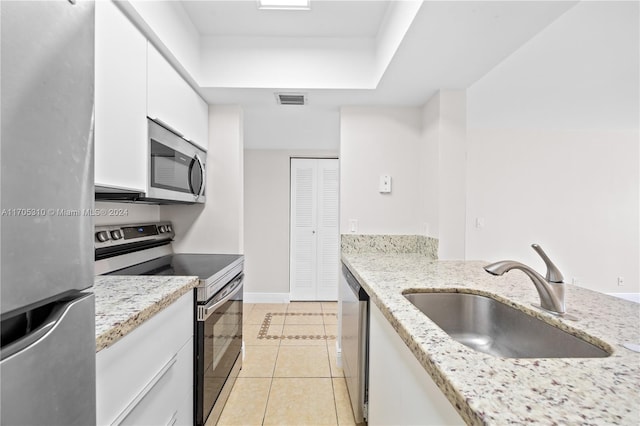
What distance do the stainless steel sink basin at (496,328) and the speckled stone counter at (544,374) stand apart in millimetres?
41

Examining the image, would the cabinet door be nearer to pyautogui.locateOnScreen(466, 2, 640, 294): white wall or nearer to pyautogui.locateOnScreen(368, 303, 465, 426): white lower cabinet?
pyautogui.locateOnScreen(368, 303, 465, 426): white lower cabinet

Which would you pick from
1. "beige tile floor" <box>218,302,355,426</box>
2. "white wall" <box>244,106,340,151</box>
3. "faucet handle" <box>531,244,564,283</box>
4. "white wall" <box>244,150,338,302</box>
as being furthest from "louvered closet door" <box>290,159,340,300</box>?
"faucet handle" <box>531,244,564,283</box>

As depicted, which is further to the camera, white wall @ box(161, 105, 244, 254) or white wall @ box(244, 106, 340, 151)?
white wall @ box(244, 106, 340, 151)

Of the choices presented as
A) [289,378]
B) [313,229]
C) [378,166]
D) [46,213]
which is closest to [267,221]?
[313,229]

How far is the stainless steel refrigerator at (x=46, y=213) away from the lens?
0.39 metres

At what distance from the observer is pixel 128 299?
43.3 inches

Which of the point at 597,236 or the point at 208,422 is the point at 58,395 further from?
the point at 597,236

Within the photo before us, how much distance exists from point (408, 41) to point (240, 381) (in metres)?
2.45

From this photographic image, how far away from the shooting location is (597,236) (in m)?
4.20

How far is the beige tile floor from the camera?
182 cm

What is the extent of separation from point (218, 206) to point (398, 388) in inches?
74.2

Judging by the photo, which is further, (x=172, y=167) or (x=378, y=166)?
(x=378, y=166)

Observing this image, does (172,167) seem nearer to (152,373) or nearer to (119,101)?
(119,101)

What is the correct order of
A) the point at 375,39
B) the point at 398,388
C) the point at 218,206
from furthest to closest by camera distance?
the point at 218,206, the point at 375,39, the point at 398,388
